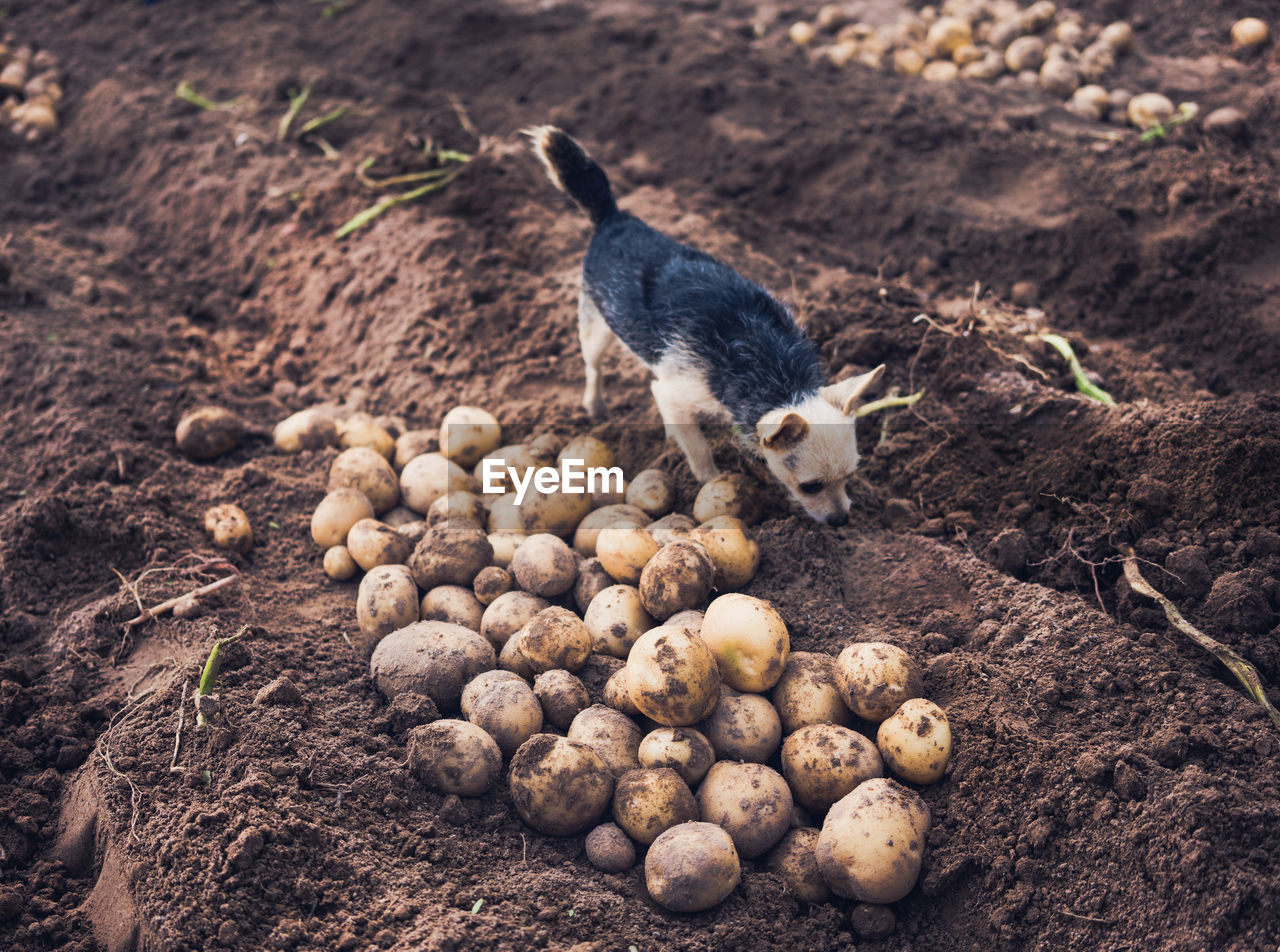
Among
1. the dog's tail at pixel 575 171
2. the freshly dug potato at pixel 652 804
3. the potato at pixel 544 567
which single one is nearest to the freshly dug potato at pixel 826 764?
the freshly dug potato at pixel 652 804

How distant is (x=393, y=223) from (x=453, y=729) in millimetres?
4406

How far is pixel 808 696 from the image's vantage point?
3178 millimetres

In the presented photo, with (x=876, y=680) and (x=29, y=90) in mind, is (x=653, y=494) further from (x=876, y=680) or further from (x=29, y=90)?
(x=29, y=90)

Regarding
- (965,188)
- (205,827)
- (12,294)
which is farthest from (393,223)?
(205,827)

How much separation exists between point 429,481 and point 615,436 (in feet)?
3.46

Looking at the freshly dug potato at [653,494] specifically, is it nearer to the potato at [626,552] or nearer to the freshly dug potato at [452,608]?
the potato at [626,552]

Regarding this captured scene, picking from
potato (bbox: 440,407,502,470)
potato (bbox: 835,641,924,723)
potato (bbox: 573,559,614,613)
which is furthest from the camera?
potato (bbox: 440,407,502,470)

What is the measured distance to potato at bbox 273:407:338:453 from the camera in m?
4.80

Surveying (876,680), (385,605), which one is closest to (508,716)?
(385,605)

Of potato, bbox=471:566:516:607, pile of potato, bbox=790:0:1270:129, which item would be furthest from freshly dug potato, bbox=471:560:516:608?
pile of potato, bbox=790:0:1270:129

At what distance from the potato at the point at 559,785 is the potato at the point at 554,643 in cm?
41

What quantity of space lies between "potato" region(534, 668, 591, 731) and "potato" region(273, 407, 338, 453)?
2358 mm

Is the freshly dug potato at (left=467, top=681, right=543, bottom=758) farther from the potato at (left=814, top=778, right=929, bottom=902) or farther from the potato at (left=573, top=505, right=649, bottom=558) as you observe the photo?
the potato at (left=814, top=778, right=929, bottom=902)

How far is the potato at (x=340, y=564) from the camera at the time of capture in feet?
13.2
